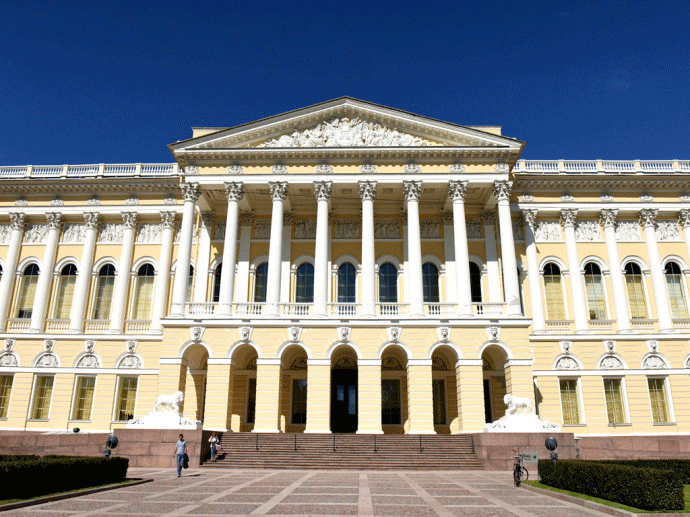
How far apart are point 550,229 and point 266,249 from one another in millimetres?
18217

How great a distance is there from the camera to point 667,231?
35.8 metres

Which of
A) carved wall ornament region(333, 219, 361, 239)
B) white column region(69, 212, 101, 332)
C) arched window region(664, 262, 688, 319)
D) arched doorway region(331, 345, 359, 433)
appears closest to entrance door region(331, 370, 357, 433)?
arched doorway region(331, 345, 359, 433)

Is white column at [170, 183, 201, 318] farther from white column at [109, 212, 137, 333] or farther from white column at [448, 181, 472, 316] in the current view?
white column at [448, 181, 472, 316]

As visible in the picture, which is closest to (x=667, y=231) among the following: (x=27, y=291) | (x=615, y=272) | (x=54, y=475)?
(x=615, y=272)

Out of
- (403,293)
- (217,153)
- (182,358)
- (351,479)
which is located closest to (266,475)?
(351,479)

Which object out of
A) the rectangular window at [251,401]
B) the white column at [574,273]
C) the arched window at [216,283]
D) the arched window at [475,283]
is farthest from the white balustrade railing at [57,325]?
the white column at [574,273]

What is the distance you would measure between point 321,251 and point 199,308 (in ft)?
24.3

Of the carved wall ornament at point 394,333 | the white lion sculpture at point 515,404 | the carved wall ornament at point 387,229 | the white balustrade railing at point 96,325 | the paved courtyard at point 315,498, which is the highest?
the carved wall ornament at point 387,229

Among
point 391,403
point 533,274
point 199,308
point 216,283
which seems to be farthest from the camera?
point 216,283

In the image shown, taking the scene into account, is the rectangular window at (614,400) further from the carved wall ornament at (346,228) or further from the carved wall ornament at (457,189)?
the carved wall ornament at (346,228)

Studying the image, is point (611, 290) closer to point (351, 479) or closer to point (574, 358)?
point (574, 358)

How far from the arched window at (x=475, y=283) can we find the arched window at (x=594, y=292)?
690cm

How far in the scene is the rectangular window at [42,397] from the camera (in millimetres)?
33281

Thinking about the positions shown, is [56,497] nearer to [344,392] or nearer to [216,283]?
[344,392]
